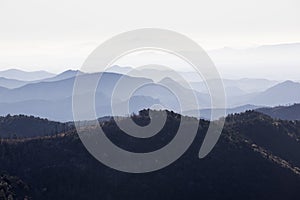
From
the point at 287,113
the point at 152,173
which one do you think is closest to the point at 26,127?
the point at 152,173

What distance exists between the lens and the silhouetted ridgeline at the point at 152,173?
2525 inches

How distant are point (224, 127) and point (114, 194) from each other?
32.6m

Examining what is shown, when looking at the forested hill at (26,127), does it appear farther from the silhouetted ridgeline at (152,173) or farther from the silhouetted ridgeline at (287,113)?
the silhouetted ridgeline at (287,113)

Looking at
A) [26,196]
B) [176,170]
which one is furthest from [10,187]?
[176,170]

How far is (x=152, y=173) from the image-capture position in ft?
226

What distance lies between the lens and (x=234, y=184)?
6825 cm

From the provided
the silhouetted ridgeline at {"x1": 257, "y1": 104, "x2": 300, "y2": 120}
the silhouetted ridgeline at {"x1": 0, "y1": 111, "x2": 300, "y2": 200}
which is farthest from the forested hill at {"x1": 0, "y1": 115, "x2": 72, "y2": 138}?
the silhouetted ridgeline at {"x1": 257, "y1": 104, "x2": 300, "y2": 120}

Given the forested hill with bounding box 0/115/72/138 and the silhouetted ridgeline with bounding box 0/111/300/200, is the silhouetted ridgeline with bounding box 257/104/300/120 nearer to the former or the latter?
the forested hill with bounding box 0/115/72/138

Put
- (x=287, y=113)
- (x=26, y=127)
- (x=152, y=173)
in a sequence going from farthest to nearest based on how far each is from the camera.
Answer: (x=287, y=113), (x=26, y=127), (x=152, y=173)

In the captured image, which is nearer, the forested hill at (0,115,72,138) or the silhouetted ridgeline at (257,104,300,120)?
the forested hill at (0,115,72,138)

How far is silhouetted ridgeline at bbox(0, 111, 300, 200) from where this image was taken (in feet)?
210

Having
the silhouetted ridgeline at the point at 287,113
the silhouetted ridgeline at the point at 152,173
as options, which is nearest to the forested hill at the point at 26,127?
the silhouetted ridgeline at the point at 152,173

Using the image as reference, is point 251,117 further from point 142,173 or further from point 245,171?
point 142,173

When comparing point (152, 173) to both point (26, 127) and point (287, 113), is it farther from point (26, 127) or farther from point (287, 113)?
point (287, 113)
